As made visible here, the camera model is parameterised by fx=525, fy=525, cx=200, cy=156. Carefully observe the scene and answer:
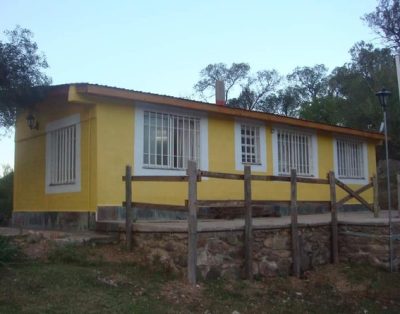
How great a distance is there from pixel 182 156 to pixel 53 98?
3.38 meters

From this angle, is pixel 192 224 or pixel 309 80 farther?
pixel 309 80

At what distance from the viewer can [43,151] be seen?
1298 cm

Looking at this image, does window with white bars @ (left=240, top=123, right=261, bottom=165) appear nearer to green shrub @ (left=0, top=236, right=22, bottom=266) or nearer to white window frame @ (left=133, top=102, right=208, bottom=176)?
white window frame @ (left=133, top=102, right=208, bottom=176)

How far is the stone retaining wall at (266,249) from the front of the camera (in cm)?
875

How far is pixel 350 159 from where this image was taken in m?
18.0

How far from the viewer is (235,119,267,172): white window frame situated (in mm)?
14070

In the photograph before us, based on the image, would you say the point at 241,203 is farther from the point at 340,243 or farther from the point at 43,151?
the point at 43,151

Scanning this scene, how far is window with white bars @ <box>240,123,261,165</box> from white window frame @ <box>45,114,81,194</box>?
15.4ft

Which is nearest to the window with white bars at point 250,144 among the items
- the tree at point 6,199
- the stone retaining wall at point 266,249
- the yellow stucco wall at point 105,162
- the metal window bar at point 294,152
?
the yellow stucco wall at point 105,162

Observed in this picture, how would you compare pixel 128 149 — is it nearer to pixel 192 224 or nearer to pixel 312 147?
pixel 192 224

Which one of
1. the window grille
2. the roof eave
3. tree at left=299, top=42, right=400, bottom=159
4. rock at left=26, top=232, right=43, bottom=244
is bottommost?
rock at left=26, top=232, right=43, bottom=244

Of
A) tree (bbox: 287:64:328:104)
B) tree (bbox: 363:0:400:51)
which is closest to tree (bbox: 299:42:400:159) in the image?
tree (bbox: 363:0:400:51)

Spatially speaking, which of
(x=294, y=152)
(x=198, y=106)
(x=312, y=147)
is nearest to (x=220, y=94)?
(x=294, y=152)

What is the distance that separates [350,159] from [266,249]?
931 cm
